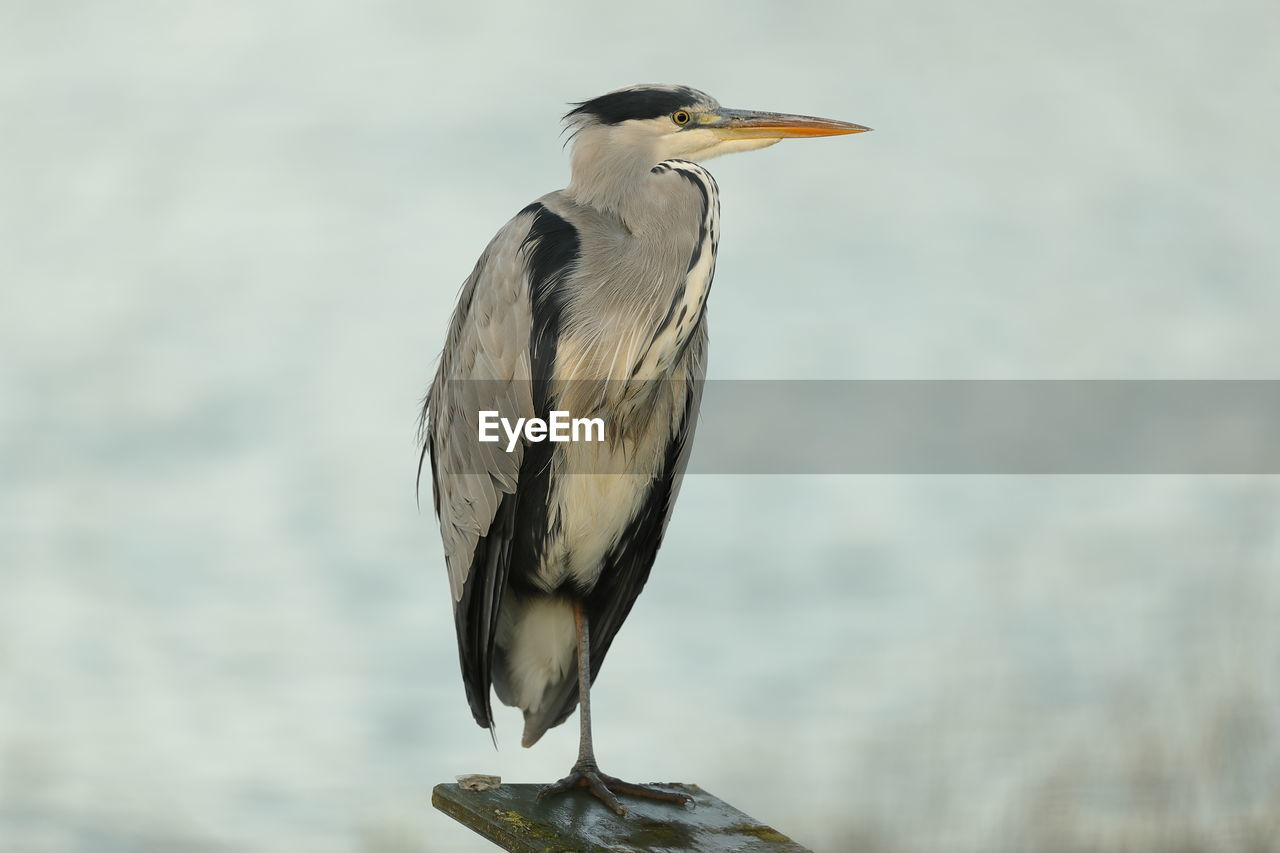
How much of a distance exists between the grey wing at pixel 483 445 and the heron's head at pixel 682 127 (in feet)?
0.91

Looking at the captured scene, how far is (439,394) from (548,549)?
59 centimetres

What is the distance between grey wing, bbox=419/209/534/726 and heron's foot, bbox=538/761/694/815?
36 cm

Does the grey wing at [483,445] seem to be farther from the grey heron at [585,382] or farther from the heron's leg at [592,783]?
the heron's leg at [592,783]

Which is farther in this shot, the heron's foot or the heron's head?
the heron's head

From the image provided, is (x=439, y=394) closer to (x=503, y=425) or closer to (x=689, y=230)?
(x=503, y=425)

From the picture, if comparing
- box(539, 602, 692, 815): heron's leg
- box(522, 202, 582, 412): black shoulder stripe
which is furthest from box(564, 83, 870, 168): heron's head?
box(539, 602, 692, 815): heron's leg

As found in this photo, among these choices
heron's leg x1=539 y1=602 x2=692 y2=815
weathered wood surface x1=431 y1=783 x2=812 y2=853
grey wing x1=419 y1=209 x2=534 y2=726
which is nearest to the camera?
weathered wood surface x1=431 y1=783 x2=812 y2=853

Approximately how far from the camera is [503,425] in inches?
120

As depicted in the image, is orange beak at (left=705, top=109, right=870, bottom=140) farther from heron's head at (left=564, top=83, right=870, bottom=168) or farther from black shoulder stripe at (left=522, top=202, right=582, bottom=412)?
black shoulder stripe at (left=522, top=202, right=582, bottom=412)

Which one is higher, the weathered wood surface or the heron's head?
the heron's head

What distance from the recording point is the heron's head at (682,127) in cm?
310

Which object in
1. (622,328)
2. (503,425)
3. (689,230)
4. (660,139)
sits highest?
(660,139)

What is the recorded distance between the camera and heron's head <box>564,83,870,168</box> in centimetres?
310

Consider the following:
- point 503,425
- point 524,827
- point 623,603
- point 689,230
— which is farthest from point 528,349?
point 524,827
